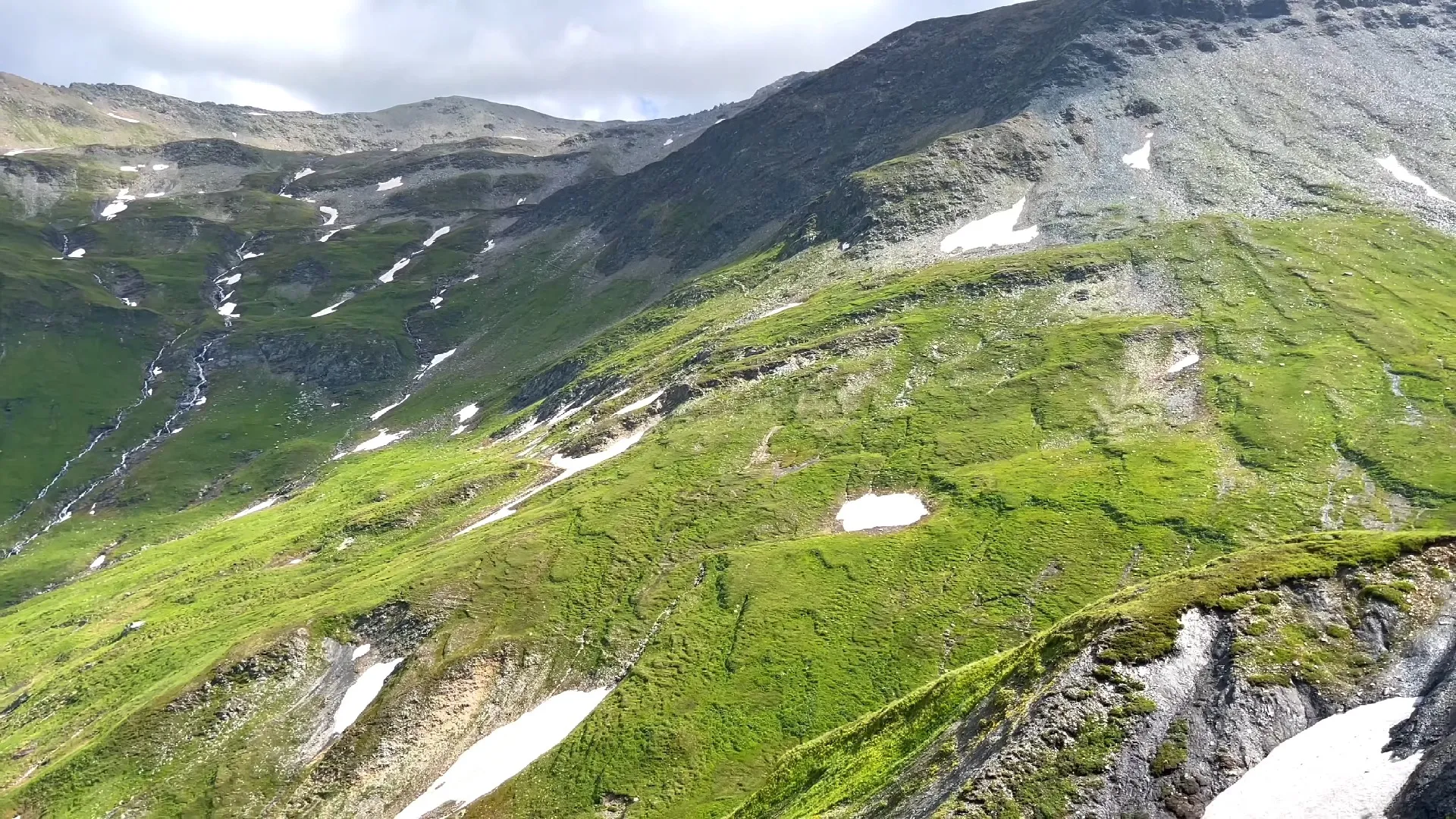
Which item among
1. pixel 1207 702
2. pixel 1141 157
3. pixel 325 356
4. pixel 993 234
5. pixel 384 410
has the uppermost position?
pixel 325 356

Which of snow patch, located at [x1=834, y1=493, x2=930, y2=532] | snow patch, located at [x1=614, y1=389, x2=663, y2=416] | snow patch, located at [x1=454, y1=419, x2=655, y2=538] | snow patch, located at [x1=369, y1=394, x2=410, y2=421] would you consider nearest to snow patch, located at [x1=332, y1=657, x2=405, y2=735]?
snow patch, located at [x1=454, y1=419, x2=655, y2=538]

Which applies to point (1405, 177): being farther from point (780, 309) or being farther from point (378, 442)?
point (378, 442)

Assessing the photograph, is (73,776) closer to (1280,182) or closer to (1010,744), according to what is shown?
(1010,744)

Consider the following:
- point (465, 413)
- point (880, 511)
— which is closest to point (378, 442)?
point (465, 413)

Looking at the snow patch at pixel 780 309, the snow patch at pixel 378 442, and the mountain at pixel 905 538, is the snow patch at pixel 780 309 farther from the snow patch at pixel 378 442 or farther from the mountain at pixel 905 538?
the snow patch at pixel 378 442

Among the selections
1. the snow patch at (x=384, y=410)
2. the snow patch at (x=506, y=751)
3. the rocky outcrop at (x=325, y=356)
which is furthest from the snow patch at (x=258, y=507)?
the snow patch at (x=506, y=751)
